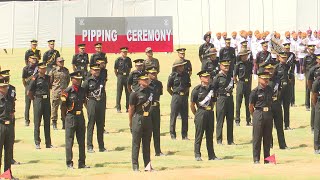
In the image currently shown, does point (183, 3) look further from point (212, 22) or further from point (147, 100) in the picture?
point (147, 100)

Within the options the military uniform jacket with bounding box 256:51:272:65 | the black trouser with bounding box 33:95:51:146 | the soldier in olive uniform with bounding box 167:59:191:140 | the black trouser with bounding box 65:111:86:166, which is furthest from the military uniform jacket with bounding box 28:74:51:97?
the military uniform jacket with bounding box 256:51:272:65

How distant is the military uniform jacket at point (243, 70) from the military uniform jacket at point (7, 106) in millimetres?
9474

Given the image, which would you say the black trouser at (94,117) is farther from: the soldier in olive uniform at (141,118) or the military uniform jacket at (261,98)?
the military uniform jacket at (261,98)

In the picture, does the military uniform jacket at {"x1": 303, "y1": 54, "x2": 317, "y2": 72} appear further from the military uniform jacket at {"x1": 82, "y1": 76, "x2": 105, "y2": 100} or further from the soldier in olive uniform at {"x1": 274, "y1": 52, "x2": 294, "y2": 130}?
the military uniform jacket at {"x1": 82, "y1": 76, "x2": 105, "y2": 100}

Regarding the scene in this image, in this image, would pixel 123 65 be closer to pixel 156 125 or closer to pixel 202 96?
pixel 156 125

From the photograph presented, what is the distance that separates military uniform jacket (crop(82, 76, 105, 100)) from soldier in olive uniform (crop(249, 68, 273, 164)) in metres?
4.78

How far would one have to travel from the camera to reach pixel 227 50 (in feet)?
109

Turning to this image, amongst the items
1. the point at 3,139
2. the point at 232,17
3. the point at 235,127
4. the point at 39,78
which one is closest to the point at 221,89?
the point at 235,127

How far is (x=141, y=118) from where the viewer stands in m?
21.5

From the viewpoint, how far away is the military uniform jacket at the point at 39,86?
1035 inches

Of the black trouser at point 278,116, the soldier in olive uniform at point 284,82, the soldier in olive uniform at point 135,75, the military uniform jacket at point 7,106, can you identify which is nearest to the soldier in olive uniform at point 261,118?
the black trouser at point 278,116

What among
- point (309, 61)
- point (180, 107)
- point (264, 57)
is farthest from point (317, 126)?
point (309, 61)

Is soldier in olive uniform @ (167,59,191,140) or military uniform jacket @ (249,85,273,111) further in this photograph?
soldier in olive uniform @ (167,59,191,140)

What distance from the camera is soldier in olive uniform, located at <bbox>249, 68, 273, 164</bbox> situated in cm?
2239
